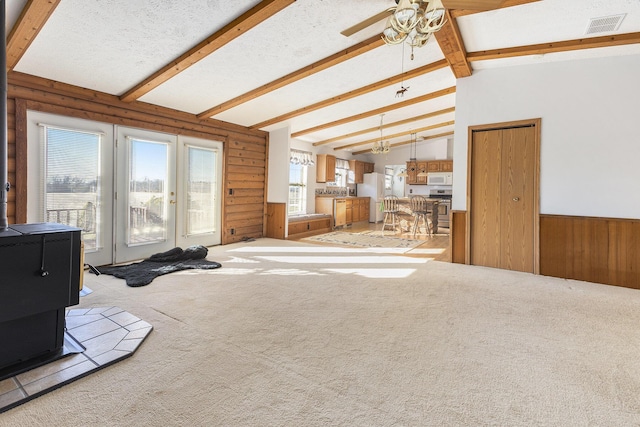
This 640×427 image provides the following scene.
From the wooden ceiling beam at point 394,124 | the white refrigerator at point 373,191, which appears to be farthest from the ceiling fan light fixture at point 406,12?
the white refrigerator at point 373,191

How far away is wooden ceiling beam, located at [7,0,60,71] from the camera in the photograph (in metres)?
2.43

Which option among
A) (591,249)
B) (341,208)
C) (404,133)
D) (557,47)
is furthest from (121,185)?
(404,133)

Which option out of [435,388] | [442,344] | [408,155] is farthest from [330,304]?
[408,155]

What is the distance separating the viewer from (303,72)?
421 centimetres

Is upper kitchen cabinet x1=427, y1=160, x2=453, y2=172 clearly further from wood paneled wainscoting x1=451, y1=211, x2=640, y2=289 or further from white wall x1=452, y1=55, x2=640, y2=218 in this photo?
wood paneled wainscoting x1=451, y1=211, x2=640, y2=289

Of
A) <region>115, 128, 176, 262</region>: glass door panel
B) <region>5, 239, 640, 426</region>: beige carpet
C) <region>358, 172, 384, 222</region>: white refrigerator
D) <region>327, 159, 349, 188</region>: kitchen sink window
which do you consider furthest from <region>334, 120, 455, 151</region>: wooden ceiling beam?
<region>115, 128, 176, 262</region>: glass door panel

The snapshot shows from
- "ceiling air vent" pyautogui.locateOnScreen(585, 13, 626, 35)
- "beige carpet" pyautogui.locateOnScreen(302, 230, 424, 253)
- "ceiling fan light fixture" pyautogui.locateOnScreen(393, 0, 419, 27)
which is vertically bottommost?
"beige carpet" pyautogui.locateOnScreen(302, 230, 424, 253)

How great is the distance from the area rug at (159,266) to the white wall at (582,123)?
4526 millimetres

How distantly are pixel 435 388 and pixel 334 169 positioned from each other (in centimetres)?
792

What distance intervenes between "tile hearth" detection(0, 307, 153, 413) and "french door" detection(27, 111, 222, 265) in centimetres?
188

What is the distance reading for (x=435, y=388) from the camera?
1680 mm

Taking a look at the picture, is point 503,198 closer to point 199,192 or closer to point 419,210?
point 419,210

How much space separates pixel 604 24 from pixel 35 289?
5.26m

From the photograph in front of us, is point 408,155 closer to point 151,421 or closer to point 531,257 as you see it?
point 531,257
